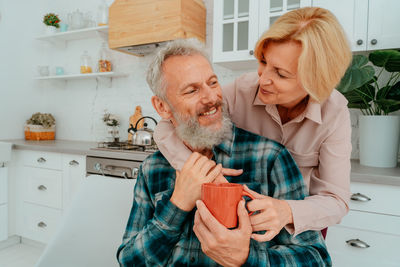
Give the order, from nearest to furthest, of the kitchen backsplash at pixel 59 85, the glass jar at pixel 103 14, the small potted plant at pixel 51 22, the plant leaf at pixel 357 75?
the plant leaf at pixel 357 75 → the glass jar at pixel 103 14 → the kitchen backsplash at pixel 59 85 → the small potted plant at pixel 51 22

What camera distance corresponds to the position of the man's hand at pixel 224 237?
0.67 m

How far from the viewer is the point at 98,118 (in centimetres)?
358

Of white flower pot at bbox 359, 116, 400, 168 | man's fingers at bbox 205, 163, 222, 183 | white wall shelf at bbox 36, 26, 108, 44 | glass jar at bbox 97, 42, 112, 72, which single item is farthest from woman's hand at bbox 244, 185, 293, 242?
glass jar at bbox 97, 42, 112, 72

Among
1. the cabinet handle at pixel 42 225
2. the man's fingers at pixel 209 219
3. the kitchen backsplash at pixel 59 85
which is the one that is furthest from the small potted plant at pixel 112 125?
the man's fingers at pixel 209 219

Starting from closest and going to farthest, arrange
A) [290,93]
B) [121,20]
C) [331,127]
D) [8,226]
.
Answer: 1. [290,93]
2. [331,127]
3. [121,20]
4. [8,226]

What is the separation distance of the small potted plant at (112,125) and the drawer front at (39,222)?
0.93m

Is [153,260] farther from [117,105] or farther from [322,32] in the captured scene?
[117,105]

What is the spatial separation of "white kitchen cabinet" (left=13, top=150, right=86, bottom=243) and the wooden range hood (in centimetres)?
119

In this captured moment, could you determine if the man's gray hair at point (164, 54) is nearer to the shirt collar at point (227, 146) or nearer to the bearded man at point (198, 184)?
the bearded man at point (198, 184)

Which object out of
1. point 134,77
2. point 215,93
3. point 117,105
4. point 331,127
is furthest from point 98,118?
point 331,127

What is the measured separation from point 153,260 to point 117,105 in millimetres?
2749

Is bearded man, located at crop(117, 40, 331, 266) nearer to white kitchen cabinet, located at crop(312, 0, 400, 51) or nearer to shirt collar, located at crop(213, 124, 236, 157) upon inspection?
shirt collar, located at crop(213, 124, 236, 157)

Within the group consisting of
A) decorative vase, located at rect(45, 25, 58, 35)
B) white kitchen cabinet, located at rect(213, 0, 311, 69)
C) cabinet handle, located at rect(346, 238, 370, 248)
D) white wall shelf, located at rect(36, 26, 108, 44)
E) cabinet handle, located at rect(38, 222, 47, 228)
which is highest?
decorative vase, located at rect(45, 25, 58, 35)

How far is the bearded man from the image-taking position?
2.43 feet
